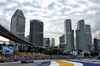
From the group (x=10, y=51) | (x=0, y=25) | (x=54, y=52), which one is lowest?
(x=54, y=52)

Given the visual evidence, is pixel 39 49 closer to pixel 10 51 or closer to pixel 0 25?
pixel 10 51

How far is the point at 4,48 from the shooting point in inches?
1624

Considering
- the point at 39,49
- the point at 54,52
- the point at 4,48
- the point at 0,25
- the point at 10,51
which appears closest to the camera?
the point at 0,25

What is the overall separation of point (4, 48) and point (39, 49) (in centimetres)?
9415

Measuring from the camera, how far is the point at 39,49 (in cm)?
13412

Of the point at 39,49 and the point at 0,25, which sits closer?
the point at 0,25

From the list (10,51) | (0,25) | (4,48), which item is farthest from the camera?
(10,51)

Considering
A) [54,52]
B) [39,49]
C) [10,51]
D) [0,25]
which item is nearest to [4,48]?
[10,51]

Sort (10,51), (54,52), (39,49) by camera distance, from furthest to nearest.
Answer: (39,49), (54,52), (10,51)

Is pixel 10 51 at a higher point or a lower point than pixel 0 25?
lower

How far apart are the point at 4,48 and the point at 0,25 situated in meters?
9.94

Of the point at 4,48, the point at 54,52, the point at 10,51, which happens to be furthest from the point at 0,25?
the point at 54,52

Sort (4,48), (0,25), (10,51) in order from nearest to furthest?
(0,25) → (4,48) → (10,51)

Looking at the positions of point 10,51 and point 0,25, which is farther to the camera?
point 10,51
